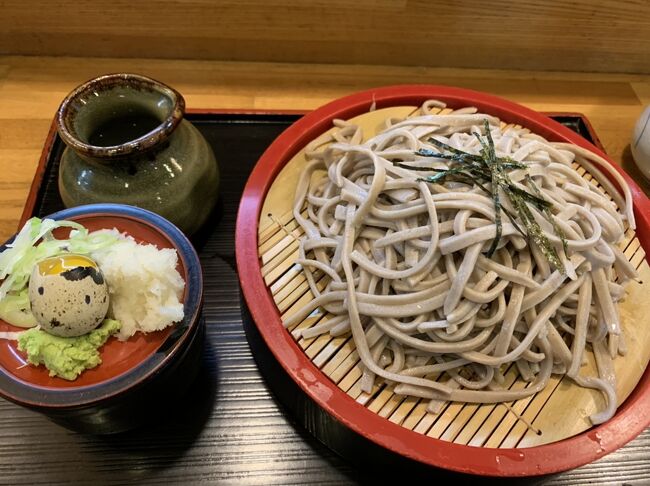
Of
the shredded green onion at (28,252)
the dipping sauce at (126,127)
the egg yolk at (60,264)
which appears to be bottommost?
the shredded green onion at (28,252)

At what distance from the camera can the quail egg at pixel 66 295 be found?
1.20 metres

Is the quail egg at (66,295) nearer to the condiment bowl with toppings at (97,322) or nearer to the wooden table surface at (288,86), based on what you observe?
the condiment bowl with toppings at (97,322)

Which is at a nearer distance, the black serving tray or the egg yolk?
the egg yolk

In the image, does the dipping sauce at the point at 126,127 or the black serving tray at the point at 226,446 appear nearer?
the black serving tray at the point at 226,446

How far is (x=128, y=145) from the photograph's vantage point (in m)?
1.46

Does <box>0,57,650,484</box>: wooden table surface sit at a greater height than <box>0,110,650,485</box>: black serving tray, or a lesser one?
greater

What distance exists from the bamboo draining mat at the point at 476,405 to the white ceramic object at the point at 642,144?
639mm

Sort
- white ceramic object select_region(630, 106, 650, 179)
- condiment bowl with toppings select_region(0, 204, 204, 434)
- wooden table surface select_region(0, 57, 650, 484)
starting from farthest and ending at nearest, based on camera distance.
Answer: wooden table surface select_region(0, 57, 650, 484)
white ceramic object select_region(630, 106, 650, 179)
condiment bowl with toppings select_region(0, 204, 204, 434)

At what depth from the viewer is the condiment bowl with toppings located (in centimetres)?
119

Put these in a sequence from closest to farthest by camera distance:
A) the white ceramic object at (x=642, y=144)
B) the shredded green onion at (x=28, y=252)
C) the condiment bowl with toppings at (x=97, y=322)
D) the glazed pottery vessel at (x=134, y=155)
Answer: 1. the condiment bowl with toppings at (x=97, y=322)
2. the shredded green onion at (x=28, y=252)
3. the glazed pottery vessel at (x=134, y=155)
4. the white ceramic object at (x=642, y=144)

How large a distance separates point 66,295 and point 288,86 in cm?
163

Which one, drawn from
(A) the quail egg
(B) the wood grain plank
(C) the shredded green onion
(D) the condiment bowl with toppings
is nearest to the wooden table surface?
(B) the wood grain plank

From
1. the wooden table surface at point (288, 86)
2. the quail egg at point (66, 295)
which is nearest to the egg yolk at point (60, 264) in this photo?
the quail egg at point (66, 295)

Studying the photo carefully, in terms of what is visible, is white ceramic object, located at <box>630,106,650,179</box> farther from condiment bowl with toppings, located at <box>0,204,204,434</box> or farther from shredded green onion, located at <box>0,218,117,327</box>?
shredded green onion, located at <box>0,218,117,327</box>
